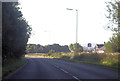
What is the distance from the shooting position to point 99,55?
44562mm

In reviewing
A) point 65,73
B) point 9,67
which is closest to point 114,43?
point 9,67

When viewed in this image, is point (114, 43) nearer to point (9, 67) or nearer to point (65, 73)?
point (9, 67)

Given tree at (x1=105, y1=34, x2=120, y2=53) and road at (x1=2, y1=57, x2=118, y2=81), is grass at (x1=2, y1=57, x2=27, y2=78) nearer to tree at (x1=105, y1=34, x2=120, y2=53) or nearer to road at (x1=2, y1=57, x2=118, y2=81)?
road at (x1=2, y1=57, x2=118, y2=81)

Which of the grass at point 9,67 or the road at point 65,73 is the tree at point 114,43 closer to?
the road at point 65,73

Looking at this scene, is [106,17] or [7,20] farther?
[106,17]

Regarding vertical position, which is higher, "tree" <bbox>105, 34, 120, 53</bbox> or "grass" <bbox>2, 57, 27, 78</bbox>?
"tree" <bbox>105, 34, 120, 53</bbox>

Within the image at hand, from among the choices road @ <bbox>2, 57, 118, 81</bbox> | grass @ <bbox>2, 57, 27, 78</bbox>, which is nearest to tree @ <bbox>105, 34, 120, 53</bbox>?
road @ <bbox>2, 57, 118, 81</bbox>

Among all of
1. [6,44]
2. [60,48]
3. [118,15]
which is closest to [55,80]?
[6,44]

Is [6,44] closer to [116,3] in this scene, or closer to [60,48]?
[116,3]

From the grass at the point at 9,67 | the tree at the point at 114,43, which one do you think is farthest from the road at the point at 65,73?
the tree at the point at 114,43

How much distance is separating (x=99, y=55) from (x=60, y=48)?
11507cm

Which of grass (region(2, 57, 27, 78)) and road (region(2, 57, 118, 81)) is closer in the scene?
road (region(2, 57, 118, 81))

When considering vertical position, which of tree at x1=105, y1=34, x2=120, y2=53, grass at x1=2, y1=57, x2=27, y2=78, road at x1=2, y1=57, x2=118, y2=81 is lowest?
road at x1=2, y1=57, x2=118, y2=81

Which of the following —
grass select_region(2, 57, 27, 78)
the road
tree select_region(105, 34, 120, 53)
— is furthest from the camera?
tree select_region(105, 34, 120, 53)
